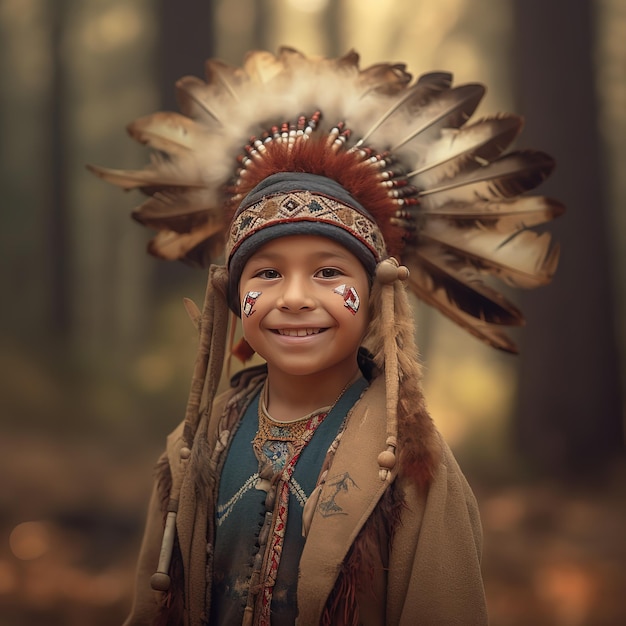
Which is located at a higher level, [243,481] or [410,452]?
[410,452]

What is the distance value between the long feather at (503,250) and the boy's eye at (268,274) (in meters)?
0.41

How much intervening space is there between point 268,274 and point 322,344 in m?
0.19

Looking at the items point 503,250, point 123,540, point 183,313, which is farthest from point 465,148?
point 123,540

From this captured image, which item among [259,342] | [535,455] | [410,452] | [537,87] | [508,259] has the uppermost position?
[537,87]

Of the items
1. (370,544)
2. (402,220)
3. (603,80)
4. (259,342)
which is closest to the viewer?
(370,544)

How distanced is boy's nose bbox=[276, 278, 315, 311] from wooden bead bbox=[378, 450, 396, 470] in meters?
0.32

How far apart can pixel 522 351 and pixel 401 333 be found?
1640mm

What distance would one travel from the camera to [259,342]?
1417mm

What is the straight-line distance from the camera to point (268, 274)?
1.42m

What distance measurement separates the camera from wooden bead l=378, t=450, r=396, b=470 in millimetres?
1259

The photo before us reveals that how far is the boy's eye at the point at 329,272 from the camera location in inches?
54.8

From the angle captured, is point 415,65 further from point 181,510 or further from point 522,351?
point 181,510

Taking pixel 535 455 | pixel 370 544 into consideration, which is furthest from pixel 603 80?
pixel 370 544

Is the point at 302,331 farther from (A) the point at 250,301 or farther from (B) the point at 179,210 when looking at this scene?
(B) the point at 179,210
